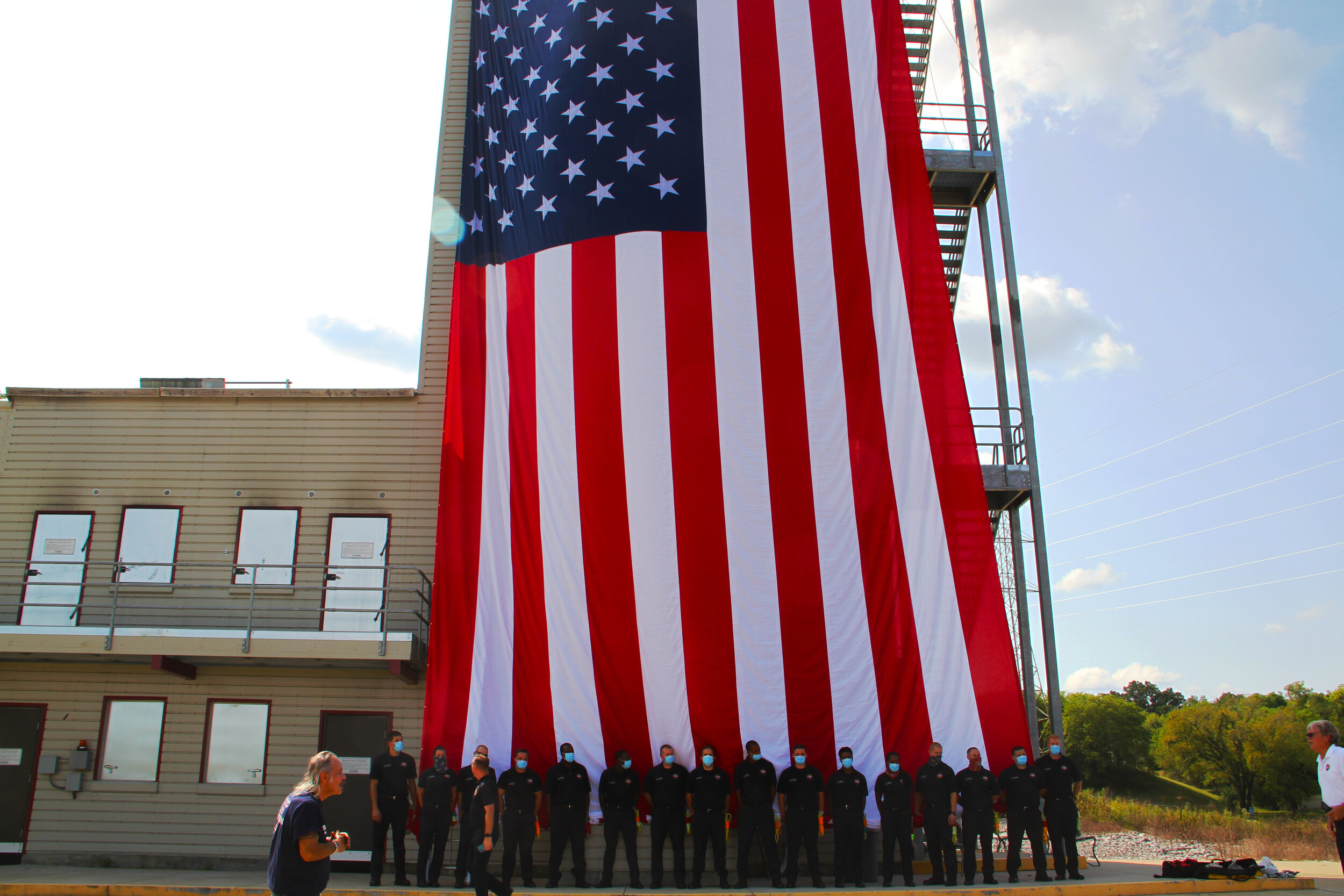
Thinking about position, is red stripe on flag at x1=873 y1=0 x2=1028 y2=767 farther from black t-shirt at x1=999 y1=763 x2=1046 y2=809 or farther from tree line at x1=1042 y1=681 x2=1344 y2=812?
tree line at x1=1042 y1=681 x2=1344 y2=812

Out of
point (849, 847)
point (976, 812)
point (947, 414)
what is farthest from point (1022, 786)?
point (947, 414)

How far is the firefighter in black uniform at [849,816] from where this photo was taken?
11789 mm

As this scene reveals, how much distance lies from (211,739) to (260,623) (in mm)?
2029

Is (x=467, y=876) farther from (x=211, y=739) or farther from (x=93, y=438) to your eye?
(x=93, y=438)

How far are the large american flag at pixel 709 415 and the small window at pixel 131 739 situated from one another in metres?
5.16

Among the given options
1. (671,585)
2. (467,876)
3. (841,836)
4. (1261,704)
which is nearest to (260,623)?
(467,876)

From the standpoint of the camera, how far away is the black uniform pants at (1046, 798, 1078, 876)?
1175 cm

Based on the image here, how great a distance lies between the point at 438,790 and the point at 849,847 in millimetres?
5945

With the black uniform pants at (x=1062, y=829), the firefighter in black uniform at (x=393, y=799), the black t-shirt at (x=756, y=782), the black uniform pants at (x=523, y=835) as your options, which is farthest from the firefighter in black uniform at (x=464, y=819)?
the black uniform pants at (x=1062, y=829)

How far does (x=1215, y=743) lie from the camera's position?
2199 inches

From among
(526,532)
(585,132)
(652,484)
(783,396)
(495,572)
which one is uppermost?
(585,132)

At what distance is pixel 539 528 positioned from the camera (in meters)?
14.0

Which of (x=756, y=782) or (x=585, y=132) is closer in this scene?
(x=756, y=782)

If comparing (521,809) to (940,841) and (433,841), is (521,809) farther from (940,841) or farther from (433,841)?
(940,841)
